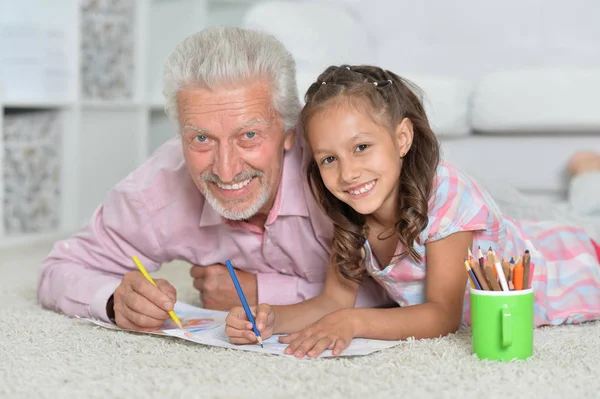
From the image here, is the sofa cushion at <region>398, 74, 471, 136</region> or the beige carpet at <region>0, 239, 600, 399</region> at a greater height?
the sofa cushion at <region>398, 74, 471, 136</region>

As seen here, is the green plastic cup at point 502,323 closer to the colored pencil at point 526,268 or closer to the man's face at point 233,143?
the colored pencil at point 526,268

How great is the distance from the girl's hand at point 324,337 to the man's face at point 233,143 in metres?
0.27

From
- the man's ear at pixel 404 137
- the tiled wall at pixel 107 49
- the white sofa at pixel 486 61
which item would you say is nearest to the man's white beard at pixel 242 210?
the man's ear at pixel 404 137

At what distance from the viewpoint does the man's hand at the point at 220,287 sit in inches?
63.1

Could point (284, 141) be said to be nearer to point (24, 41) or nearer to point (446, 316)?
point (446, 316)

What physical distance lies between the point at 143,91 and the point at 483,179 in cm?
145

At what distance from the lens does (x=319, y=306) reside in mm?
1439

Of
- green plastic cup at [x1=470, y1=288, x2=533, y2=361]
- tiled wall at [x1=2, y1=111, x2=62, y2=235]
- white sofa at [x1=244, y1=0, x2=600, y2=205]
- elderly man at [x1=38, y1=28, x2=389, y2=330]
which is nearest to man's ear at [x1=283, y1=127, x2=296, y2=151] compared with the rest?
elderly man at [x1=38, y1=28, x2=389, y2=330]

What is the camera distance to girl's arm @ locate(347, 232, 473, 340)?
1.29 m

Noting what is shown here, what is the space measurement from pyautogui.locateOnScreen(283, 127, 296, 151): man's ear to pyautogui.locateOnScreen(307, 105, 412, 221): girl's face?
139 mm

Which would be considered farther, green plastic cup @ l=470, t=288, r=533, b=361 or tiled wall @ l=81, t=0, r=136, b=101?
tiled wall @ l=81, t=0, r=136, b=101

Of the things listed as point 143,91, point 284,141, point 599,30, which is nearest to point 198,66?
point 284,141

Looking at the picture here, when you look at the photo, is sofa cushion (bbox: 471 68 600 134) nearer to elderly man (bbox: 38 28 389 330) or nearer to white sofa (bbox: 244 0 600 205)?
white sofa (bbox: 244 0 600 205)

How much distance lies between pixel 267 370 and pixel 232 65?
52 cm
